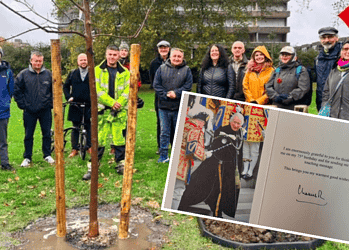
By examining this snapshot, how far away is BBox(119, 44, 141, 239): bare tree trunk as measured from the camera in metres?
3.71

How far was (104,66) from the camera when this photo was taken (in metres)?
6.12

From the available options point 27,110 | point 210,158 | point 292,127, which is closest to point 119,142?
point 27,110

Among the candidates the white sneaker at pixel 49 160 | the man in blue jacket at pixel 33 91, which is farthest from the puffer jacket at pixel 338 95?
the white sneaker at pixel 49 160

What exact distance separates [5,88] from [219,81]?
394 centimetres

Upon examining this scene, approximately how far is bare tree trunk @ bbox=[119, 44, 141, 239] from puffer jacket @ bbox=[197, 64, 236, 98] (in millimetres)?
2968

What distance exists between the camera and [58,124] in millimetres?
3834

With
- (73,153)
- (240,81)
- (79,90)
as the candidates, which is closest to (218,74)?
(240,81)

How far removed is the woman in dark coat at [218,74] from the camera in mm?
6449

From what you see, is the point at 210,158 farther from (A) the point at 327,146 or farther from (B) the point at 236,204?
(A) the point at 327,146

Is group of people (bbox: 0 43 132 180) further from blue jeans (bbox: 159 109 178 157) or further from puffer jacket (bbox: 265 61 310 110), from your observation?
puffer jacket (bbox: 265 61 310 110)

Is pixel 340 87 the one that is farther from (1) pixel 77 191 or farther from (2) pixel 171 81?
(1) pixel 77 191

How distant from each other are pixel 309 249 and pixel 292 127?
1397mm
